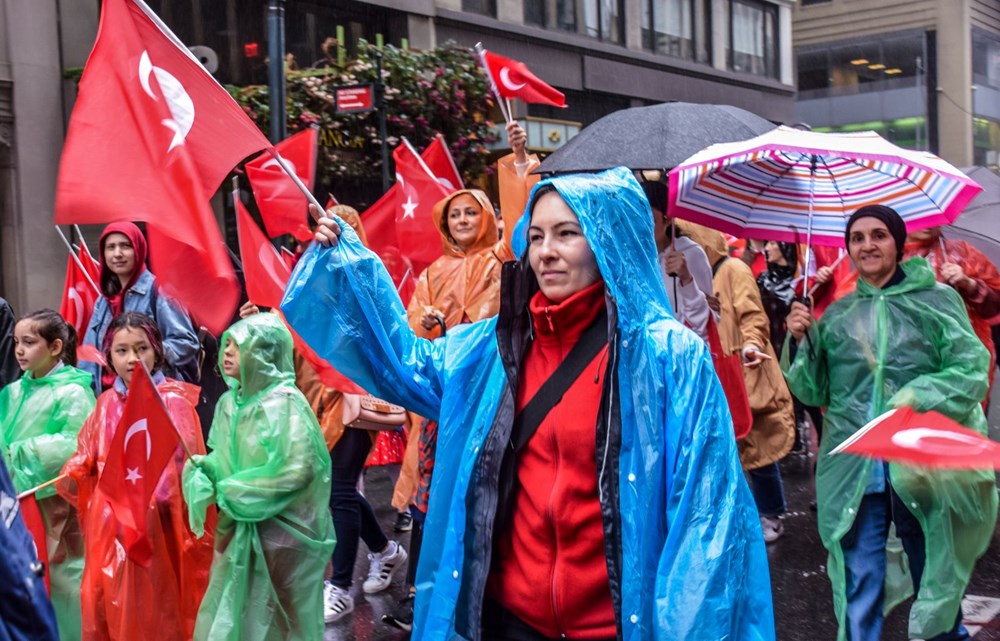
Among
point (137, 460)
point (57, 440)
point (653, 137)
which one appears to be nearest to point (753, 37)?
point (653, 137)

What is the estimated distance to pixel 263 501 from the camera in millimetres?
4922

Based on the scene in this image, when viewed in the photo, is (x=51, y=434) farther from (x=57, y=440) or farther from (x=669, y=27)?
(x=669, y=27)

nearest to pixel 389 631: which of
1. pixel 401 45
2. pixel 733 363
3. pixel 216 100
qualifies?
pixel 733 363

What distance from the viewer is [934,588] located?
4.87 m

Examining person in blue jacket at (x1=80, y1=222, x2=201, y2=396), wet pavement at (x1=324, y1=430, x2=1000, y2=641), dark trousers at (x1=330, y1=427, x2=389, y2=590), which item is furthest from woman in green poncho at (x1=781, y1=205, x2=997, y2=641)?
person in blue jacket at (x1=80, y1=222, x2=201, y2=396)

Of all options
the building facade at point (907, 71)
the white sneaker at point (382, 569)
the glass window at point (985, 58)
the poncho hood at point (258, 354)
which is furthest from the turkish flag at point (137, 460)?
the glass window at point (985, 58)

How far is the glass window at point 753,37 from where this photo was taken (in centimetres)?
3203

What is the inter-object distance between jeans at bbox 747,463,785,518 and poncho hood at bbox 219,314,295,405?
368 centimetres

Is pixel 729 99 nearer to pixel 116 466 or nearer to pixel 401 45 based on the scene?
pixel 401 45

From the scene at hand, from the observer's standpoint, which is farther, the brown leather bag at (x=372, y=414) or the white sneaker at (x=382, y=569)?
the white sneaker at (x=382, y=569)

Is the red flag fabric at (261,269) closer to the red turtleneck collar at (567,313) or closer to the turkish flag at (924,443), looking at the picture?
the red turtleneck collar at (567,313)

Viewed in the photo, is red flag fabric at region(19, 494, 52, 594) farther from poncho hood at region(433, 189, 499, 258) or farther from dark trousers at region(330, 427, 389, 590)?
poncho hood at region(433, 189, 499, 258)

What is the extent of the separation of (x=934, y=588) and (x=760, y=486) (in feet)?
9.78

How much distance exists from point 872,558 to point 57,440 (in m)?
3.49
